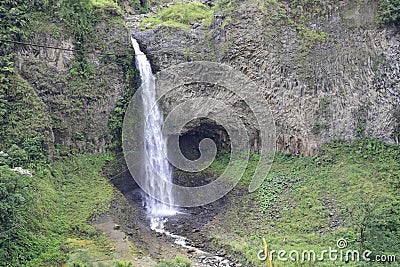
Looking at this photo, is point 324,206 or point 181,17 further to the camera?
point 181,17

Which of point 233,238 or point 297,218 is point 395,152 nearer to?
point 297,218

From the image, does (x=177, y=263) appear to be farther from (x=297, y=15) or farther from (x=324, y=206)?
(x=297, y=15)

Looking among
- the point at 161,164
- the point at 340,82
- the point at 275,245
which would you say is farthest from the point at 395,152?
the point at 161,164

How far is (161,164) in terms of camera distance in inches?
864

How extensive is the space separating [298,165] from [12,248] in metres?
11.6

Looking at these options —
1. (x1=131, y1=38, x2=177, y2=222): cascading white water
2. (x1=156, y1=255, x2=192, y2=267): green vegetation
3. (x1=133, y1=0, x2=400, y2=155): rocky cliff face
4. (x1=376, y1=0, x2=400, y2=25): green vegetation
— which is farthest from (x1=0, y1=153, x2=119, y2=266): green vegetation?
(x1=376, y1=0, x2=400, y2=25): green vegetation

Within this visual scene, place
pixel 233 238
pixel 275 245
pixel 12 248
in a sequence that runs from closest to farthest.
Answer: pixel 12 248 < pixel 275 245 < pixel 233 238

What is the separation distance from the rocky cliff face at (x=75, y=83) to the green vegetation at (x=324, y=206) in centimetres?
732

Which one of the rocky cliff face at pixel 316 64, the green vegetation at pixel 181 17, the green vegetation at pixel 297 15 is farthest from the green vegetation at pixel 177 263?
the green vegetation at pixel 181 17

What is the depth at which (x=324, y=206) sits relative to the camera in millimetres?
17188

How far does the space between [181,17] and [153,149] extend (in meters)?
7.08

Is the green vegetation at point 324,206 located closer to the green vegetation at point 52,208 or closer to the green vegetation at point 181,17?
the green vegetation at point 52,208

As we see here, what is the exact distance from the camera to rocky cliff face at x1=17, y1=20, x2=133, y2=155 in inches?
784

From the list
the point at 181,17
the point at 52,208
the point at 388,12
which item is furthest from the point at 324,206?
the point at 181,17
